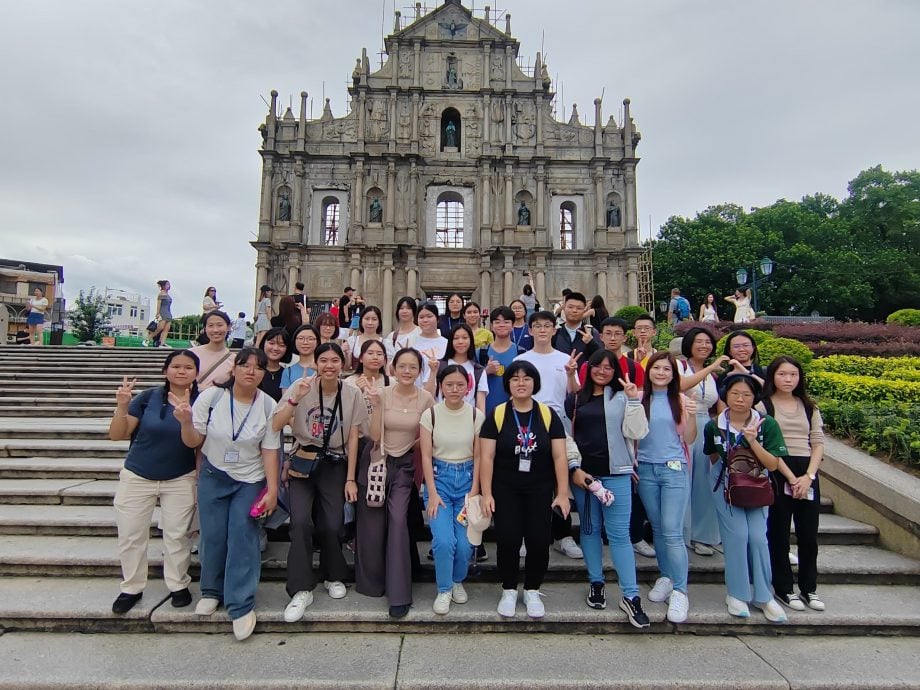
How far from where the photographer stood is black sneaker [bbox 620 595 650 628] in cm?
338

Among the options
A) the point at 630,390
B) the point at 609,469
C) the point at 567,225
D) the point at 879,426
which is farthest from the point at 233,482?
the point at 567,225

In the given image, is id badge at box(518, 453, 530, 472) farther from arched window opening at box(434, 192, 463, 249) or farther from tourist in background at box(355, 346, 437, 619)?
arched window opening at box(434, 192, 463, 249)

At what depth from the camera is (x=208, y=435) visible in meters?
3.46

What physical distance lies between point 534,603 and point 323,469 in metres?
1.80

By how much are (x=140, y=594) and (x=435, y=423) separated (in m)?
2.49

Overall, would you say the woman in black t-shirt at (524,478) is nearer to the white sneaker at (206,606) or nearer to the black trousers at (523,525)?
the black trousers at (523,525)

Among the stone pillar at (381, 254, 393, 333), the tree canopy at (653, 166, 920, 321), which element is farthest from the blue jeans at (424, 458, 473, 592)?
the tree canopy at (653, 166, 920, 321)

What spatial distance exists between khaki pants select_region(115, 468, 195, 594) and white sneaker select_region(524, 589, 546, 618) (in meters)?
2.48

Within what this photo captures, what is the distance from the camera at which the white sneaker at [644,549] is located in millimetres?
4234

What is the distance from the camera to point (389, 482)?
3693 mm

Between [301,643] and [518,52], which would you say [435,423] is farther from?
[518,52]

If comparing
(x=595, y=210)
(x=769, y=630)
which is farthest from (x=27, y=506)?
(x=595, y=210)

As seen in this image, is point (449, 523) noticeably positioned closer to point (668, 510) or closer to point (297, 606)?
point (297, 606)

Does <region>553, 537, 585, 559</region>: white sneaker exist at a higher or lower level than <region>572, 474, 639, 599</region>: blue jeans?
lower
